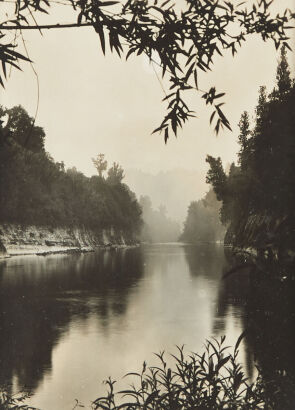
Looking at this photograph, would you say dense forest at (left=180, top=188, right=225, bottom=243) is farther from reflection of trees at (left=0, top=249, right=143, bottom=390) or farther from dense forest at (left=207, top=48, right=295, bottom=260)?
reflection of trees at (left=0, top=249, right=143, bottom=390)

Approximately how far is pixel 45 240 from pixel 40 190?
35.3 feet

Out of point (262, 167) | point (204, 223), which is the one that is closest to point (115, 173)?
point (204, 223)

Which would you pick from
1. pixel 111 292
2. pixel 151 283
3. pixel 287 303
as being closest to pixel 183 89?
pixel 287 303

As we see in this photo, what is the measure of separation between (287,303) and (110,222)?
4369 inches

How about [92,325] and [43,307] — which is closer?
[92,325]

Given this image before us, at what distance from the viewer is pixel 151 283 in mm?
35469

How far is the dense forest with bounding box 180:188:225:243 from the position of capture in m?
154

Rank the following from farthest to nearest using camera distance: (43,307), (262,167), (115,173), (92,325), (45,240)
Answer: (115,173) → (45,240) → (262,167) → (43,307) → (92,325)

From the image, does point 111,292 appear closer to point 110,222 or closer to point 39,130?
point 39,130

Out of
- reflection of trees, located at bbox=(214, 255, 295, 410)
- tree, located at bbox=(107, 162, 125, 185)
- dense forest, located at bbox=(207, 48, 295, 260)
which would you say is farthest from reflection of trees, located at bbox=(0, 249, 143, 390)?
tree, located at bbox=(107, 162, 125, 185)

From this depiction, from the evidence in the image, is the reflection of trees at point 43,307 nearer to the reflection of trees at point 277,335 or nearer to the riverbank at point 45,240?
the reflection of trees at point 277,335

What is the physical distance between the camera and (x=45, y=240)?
75125 millimetres

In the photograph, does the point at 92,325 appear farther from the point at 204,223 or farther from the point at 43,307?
the point at 204,223

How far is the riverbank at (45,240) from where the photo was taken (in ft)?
207
